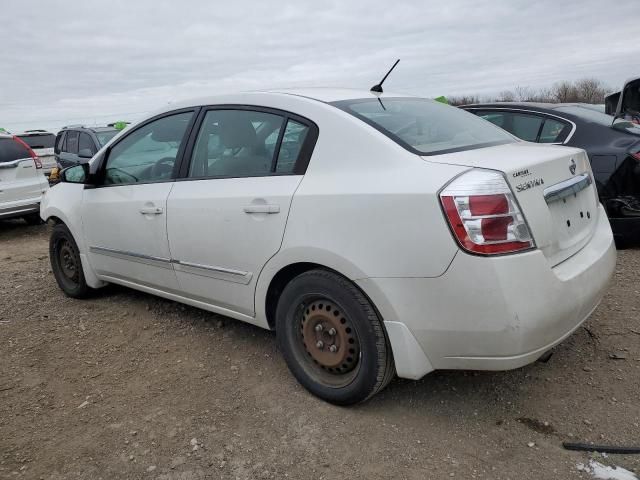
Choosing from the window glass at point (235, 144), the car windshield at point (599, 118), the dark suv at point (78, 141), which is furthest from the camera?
the dark suv at point (78, 141)

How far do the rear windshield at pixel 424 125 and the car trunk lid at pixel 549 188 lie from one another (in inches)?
5.9

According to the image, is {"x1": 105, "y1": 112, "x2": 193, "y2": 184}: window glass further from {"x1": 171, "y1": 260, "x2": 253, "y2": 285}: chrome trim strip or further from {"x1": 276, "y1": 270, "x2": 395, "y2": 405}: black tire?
{"x1": 276, "y1": 270, "x2": 395, "y2": 405}: black tire

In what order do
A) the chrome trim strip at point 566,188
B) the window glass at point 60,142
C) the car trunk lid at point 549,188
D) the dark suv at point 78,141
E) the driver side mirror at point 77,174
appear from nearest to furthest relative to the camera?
the car trunk lid at point 549,188
the chrome trim strip at point 566,188
the driver side mirror at point 77,174
the dark suv at point 78,141
the window glass at point 60,142

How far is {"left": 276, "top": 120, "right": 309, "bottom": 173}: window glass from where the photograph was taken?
9.48 feet

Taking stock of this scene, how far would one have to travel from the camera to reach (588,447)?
2.40 m

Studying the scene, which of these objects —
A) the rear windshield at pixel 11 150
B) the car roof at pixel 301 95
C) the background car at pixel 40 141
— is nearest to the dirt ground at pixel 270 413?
the car roof at pixel 301 95

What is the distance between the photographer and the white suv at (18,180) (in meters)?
8.40

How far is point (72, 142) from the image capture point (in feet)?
38.1

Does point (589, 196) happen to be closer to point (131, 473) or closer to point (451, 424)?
point (451, 424)

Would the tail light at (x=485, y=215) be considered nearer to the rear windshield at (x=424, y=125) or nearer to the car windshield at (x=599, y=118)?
the rear windshield at (x=424, y=125)

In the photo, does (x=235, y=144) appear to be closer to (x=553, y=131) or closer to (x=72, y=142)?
(x=553, y=131)

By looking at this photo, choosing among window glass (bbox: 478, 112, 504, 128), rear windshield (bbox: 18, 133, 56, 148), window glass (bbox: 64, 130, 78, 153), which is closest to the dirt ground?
window glass (bbox: 478, 112, 504, 128)

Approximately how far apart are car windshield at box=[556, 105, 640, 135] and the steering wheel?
12.8 feet

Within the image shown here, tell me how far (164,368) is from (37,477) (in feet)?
3.42
